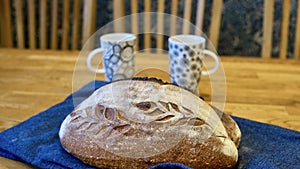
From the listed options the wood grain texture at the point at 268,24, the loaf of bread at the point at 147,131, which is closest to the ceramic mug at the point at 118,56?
the loaf of bread at the point at 147,131

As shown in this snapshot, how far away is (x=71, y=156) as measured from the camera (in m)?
0.64

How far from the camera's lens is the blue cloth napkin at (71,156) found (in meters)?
0.62

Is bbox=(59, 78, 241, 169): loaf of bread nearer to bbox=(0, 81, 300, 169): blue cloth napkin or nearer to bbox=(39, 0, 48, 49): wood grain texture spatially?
bbox=(0, 81, 300, 169): blue cloth napkin

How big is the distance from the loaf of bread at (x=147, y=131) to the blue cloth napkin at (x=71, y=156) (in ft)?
0.08

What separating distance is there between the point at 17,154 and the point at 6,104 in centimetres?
30

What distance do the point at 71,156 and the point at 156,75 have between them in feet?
0.65

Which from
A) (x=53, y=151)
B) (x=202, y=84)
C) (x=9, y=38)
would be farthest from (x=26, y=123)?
(x=9, y=38)

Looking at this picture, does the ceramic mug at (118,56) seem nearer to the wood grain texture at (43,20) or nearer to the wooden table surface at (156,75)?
the wooden table surface at (156,75)

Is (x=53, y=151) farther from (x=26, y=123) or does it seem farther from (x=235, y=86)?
(x=235, y=86)

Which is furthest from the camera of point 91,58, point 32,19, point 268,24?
point 32,19

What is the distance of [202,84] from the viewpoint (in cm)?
106

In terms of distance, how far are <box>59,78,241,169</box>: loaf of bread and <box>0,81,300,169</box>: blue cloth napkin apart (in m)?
0.03

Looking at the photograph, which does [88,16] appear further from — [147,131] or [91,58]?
[147,131]

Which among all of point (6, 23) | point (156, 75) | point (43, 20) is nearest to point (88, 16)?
point (43, 20)
